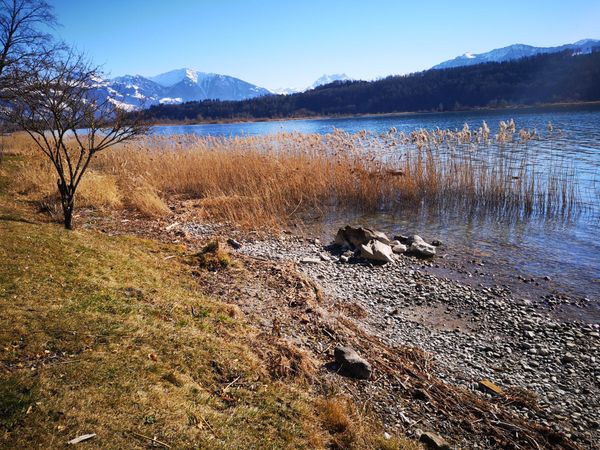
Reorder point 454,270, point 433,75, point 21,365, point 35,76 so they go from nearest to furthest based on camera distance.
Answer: point 21,365 → point 35,76 → point 454,270 → point 433,75

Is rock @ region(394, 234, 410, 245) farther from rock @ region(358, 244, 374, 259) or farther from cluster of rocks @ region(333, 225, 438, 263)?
rock @ region(358, 244, 374, 259)

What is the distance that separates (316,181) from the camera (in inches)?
597

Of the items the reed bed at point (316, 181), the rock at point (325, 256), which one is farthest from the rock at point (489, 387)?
the reed bed at point (316, 181)

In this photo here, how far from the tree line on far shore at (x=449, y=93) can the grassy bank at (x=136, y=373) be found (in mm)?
58169

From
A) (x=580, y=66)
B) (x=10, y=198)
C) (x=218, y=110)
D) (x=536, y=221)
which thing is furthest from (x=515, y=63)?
(x=10, y=198)

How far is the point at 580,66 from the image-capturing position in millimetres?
83375

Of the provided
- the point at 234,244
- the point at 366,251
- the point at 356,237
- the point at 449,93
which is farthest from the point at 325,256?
the point at 449,93

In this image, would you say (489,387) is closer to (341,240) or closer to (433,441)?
(433,441)

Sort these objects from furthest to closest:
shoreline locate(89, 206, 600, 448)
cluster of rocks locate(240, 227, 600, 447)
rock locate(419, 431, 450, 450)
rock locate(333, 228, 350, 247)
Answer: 1. rock locate(333, 228, 350, 247)
2. cluster of rocks locate(240, 227, 600, 447)
3. shoreline locate(89, 206, 600, 448)
4. rock locate(419, 431, 450, 450)

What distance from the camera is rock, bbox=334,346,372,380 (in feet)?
14.8

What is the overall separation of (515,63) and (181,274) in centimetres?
11871

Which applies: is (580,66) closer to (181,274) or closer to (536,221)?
(536,221)

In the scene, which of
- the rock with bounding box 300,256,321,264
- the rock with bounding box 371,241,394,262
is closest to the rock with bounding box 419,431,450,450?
the rock with bounding box 300,256,321,264

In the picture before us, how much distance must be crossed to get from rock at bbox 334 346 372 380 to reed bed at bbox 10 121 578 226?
305 inches
